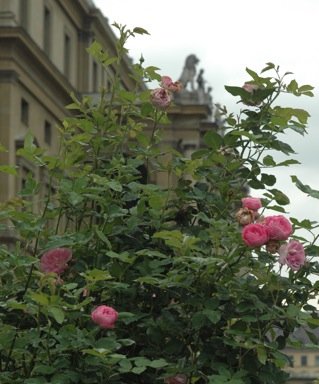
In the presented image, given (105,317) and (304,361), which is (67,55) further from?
(304,361)

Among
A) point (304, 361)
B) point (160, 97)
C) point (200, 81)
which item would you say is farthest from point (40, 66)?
point (304, 361)

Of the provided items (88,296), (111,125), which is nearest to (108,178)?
(111,125)

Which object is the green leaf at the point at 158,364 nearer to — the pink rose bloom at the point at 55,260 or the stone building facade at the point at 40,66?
the pink rose bloom at the point at 55,260

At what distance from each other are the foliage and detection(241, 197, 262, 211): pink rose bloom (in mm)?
117

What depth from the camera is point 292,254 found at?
23.2 feet

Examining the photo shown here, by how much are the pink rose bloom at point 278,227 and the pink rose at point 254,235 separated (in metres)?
0.07

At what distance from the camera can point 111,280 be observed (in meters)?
7.25

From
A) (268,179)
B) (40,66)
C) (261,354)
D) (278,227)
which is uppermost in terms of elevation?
(40,66)

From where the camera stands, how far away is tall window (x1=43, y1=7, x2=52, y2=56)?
55.4m

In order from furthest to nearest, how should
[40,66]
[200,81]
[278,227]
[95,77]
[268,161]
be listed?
1. [200,81]
2. [95,77]
3. [40,66]
4. [268,161]
5. [278,227]

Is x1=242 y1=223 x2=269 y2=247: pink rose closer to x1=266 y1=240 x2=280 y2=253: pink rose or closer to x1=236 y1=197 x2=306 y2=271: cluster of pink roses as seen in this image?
x1=236 y1=197 x2=306 y2=271: cluster of pink roses

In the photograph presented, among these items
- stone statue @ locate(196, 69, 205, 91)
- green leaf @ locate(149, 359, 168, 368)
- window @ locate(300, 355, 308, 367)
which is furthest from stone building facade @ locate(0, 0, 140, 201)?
window @ locate(300, 355, 308, 367)

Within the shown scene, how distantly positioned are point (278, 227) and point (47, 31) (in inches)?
1951

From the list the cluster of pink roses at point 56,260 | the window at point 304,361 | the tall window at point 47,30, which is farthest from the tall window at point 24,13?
the window at point 304,361
